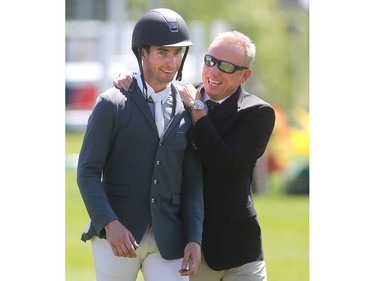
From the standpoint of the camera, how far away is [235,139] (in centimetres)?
690

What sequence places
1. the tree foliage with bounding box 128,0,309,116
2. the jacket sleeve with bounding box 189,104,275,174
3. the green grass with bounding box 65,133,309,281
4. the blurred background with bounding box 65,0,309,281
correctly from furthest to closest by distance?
the tree foliage with bounding box 128,0,309,116 → the blurred background with bounding box 65,0,309,281 → the green grass with bounding box 65,133,309,281 → the jacket sleeve with bounding box 189,104,275,174

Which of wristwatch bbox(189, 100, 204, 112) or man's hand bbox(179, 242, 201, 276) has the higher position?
wristwatch bbox(189, 100, 204, 112)

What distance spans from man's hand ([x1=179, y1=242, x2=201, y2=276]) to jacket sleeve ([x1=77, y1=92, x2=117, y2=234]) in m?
0.45

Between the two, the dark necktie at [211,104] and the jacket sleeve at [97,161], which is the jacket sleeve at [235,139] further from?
the jacket sleeve at [97,161]

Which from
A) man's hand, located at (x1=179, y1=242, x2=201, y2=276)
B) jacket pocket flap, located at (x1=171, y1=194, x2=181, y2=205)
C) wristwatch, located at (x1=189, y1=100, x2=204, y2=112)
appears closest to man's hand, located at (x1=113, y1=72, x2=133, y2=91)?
wristwatch, located at (x1=189, y1=100, x2=204, y2=112)

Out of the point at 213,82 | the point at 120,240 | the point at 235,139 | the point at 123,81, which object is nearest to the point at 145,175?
the point at 120,240

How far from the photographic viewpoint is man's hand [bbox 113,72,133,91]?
648 centimetres

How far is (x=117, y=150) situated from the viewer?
6.35m

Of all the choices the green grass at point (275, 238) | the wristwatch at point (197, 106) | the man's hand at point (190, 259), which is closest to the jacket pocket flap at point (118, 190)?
the man's hand at point (190, 259)

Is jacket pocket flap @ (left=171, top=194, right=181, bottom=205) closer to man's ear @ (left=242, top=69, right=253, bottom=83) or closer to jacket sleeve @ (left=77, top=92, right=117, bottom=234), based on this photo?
jacket sleeve @ (left=77, top=92, right=117, bottom=234)

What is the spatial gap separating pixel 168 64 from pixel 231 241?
1247mm

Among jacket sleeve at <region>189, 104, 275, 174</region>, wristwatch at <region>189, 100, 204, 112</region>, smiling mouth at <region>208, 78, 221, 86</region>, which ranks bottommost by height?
jacket sleeve at <region>189, 104, 275, 174</region>
